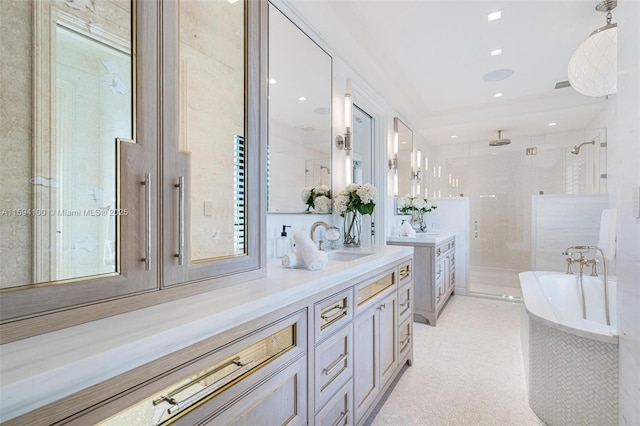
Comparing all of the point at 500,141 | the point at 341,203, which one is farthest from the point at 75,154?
the point at 500,141

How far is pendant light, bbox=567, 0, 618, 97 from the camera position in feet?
6.58

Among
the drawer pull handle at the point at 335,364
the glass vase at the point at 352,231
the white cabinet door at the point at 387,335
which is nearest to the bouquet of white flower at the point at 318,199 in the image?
the glass vase at the point at 352,231

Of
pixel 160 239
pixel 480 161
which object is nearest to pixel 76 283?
pixel 160 239

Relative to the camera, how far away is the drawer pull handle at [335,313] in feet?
4.18

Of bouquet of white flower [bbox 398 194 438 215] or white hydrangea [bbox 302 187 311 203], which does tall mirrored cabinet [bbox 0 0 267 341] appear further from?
bouquet of white flower [bbox 398 194 438 215]

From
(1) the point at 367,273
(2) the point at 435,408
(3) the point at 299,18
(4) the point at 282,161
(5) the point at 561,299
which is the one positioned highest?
(3) the point at 299,18

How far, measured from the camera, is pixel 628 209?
4.58ft

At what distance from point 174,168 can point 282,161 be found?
108 centimetres

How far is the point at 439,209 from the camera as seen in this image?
4652mm

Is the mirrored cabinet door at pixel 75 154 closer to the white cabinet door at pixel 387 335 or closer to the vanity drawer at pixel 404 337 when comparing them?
the white cabinet door at pixel 387 335

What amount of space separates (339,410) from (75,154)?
4.57ft

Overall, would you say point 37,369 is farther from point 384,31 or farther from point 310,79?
point 384,31

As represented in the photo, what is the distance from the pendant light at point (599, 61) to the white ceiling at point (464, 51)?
28cm

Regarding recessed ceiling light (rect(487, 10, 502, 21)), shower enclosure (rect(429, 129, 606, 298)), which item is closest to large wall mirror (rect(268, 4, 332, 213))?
recessed ceiling light (rect(487, 10, 502, 21))
